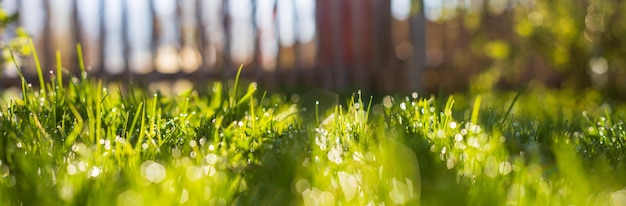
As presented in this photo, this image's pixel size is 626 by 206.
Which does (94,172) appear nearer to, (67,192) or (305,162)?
(67,192)

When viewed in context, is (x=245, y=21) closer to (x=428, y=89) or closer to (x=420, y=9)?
(x=420, y=9)

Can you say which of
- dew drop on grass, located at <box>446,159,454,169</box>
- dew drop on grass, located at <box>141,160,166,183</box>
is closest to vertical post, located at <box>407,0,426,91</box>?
dew drop on grass, located at <box>446,159,454,169</box>

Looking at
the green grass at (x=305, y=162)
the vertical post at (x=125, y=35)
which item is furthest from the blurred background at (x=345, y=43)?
the green grass at (x=305, y=162)

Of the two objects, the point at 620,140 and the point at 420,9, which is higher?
the point at 620,140

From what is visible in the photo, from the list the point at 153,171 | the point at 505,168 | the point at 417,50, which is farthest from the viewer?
the point at 417,50

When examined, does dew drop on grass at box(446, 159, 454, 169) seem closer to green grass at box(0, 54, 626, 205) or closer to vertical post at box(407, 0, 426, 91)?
green grass at box(0, 54, 626, 205)

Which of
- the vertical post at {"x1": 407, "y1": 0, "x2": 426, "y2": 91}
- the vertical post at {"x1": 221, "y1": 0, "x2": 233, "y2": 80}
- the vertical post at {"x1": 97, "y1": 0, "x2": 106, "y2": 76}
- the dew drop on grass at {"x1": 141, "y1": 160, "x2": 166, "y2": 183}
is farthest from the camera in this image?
the vertical post at {"x1": 407, "y1": 0, "x2": 426, "y2": 91}

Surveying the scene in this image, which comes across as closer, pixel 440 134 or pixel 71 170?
pixel 71 170

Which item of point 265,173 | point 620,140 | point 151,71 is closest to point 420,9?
point 151,71

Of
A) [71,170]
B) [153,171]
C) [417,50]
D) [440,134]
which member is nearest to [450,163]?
[440,134]
